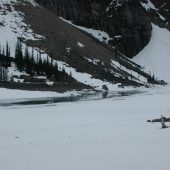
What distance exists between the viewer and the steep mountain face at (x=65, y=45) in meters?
138

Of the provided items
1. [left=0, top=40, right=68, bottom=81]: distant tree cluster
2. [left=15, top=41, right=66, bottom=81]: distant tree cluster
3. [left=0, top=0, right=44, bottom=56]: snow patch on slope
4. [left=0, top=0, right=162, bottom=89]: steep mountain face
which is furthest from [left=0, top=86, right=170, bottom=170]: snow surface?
[left=0, top=0, right=44, bottom=56]: snow patch on slope

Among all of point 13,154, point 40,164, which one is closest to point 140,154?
point 40,164

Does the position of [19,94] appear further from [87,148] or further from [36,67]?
[87,148]

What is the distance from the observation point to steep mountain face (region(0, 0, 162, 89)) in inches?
5433

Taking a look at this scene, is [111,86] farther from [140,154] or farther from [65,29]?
[140,154]

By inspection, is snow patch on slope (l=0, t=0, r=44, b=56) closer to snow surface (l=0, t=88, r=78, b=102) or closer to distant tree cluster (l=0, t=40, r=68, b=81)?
distant tree cluster (l=0, t=40, r=68, b=81)

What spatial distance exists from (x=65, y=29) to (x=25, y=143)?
153101 millimetres

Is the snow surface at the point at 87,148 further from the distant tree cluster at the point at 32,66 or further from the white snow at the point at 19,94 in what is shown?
the distant tree cluster at the point at 32,66

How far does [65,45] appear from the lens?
505ft

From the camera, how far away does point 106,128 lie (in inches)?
917

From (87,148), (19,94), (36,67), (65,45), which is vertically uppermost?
(65,45)

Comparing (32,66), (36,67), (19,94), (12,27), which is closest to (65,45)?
(12,27)

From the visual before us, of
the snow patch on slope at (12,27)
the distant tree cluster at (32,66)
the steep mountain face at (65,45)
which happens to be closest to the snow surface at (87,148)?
the distant tree cluster at (32,66)

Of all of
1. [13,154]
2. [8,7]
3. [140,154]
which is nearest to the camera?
[140,154]
